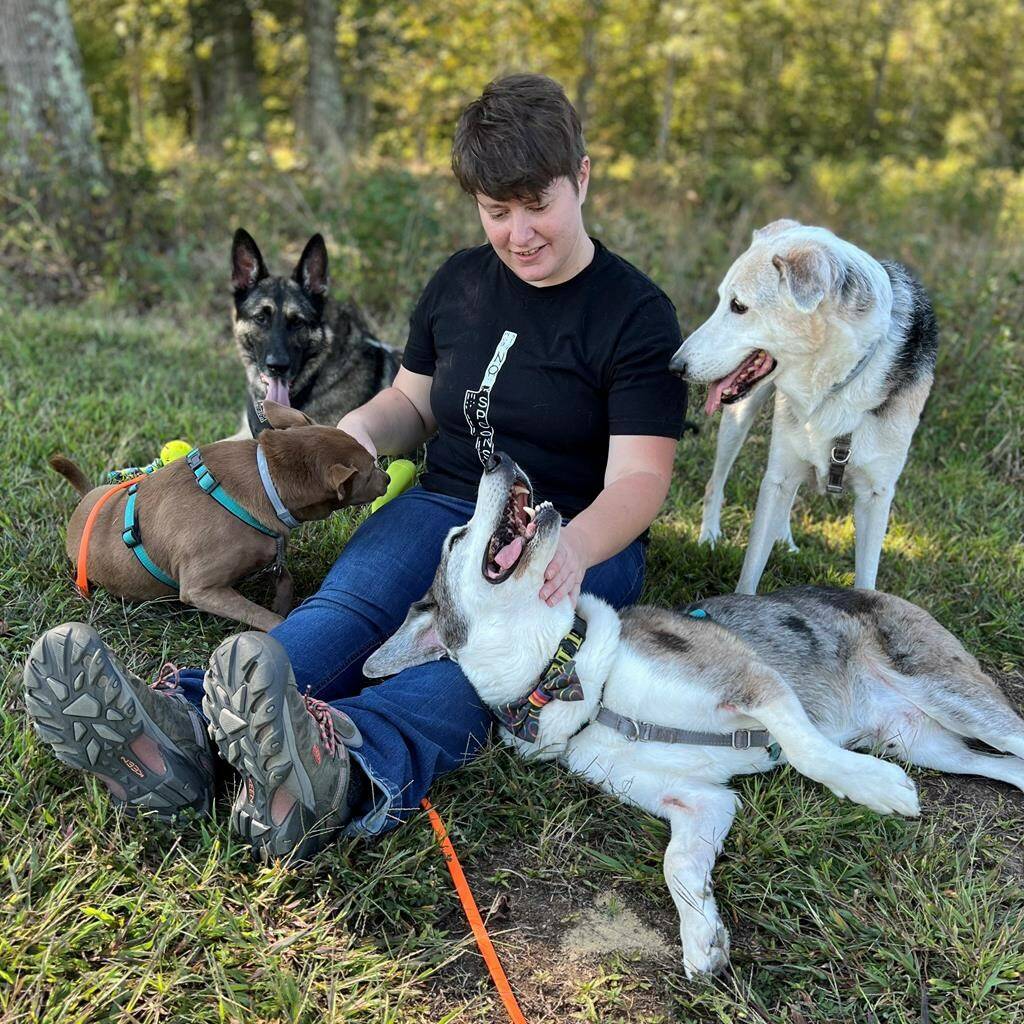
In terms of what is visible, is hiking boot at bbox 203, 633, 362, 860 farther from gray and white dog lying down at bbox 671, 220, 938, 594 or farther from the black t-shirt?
gray and white dog lying down at bbox 671, 220, 938, 594

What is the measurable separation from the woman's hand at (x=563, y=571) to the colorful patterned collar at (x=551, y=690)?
17 cm

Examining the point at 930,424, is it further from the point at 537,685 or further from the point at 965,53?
the point at 965,53

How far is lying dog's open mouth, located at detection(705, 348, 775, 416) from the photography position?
11.3ft

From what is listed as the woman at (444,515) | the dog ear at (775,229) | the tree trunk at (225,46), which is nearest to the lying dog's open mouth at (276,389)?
the woman at (444,515)

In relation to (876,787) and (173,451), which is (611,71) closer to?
(173,451)

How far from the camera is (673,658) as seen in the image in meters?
2.67

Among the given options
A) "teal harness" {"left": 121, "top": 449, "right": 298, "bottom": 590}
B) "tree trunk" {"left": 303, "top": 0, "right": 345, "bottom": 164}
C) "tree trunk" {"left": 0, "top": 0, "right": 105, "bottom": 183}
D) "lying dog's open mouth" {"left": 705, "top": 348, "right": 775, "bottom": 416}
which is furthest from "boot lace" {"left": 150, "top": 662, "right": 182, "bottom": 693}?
"tree trunk" {"left": 303, "top": 0, "right": 345, "bottom": 164}

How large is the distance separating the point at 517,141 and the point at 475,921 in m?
2.21

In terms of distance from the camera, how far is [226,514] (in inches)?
126

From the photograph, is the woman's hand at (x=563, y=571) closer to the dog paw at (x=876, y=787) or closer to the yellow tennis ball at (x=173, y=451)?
the dog paw at (x=876, y=787)

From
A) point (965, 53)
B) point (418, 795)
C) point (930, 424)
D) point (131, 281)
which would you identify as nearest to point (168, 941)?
point (418, 795)

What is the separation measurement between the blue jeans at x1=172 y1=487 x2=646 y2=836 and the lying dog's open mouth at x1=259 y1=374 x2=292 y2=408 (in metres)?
2.02

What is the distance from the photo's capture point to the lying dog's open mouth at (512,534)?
99.7 inches

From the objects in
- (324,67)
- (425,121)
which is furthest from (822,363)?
(425,121)
